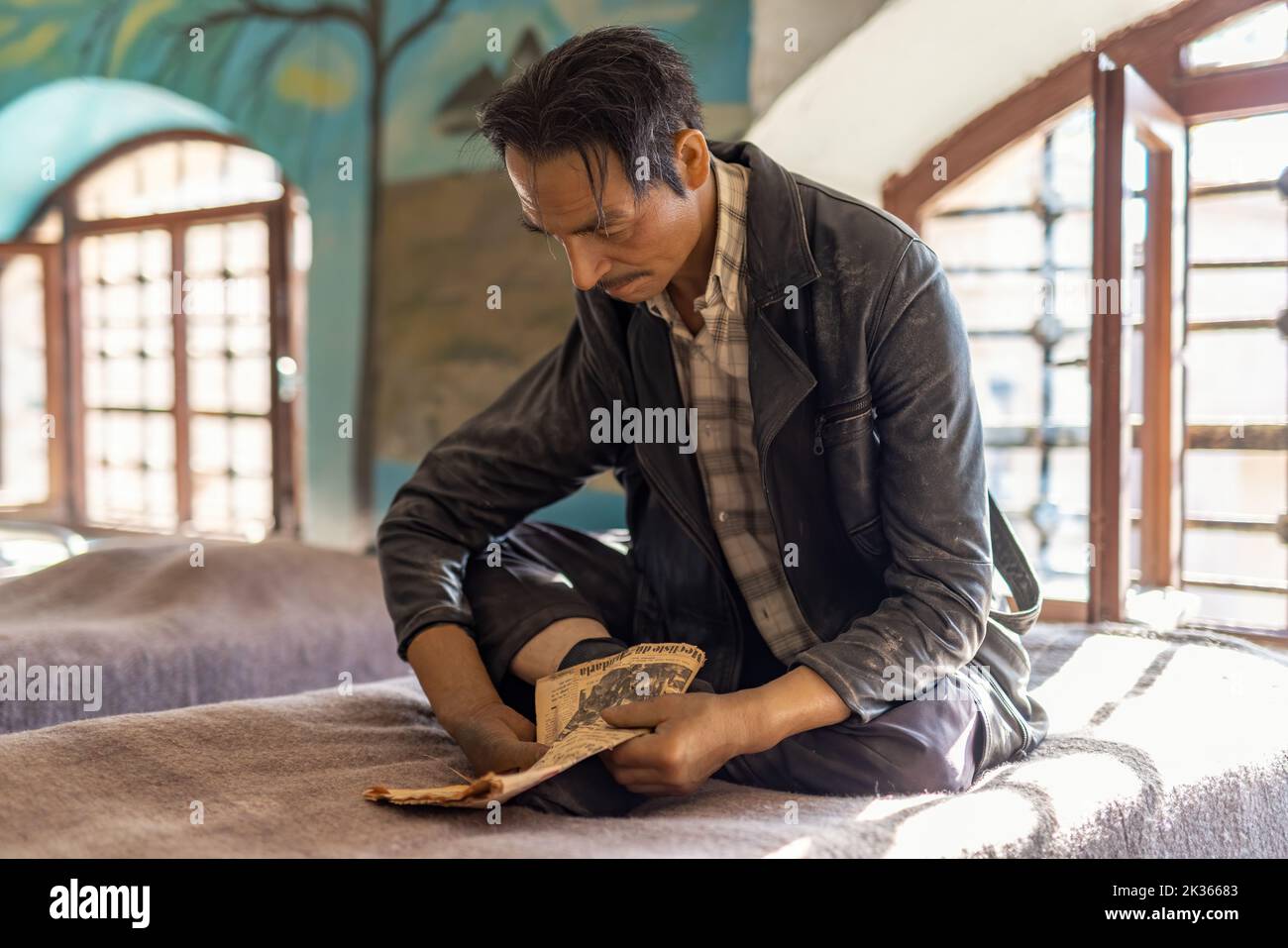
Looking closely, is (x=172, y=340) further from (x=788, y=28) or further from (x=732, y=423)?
(x=732, y=423)

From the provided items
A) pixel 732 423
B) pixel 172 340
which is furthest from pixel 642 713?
pixel 172 340

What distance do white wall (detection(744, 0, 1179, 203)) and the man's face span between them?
4.72 ft

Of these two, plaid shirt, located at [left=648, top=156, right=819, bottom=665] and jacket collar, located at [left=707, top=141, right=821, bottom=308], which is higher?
jacket collar, located at [left=707, top=141, right=821, bottom=308]

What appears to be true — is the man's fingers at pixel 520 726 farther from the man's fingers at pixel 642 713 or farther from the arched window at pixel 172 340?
the arched window at pixel 172 340

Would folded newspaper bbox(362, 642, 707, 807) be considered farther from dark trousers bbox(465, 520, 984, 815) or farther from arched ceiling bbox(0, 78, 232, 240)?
arched ceiling bbox(0, 78, 232, 240)

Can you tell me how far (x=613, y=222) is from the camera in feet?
4.06

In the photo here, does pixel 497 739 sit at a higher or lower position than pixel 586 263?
lower

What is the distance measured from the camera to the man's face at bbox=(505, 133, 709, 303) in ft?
4.01

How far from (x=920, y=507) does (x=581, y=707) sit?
1.40 ft

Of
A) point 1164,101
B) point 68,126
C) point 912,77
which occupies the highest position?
point 68,126

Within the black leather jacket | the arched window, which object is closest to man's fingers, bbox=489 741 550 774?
the black leather jacket

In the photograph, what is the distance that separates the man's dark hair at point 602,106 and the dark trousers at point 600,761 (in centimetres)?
50
